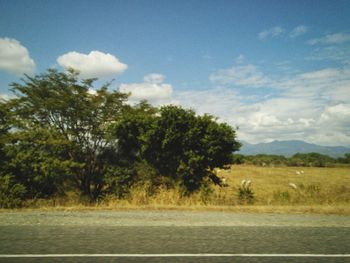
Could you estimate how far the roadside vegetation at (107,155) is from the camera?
493 inches

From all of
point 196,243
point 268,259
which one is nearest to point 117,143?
point 196,243

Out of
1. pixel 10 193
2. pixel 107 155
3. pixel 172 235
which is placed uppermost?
pixel 107 155

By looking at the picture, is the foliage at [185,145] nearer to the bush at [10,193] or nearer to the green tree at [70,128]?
the green tree at [70,128]

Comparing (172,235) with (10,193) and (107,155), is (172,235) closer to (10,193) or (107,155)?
(10,193)

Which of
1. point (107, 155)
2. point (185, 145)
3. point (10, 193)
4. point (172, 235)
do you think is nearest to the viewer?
point (172, 235)

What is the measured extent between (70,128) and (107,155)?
2.41m

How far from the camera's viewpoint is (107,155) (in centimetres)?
1552

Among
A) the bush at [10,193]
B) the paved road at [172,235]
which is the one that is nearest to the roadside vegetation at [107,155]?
the bush at [10,193]

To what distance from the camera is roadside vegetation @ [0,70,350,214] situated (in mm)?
12531

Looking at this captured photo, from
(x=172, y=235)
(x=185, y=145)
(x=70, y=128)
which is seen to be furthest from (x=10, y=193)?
(x=172, y=235)

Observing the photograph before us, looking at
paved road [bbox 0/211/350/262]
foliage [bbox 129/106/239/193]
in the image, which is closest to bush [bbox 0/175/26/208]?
paved road [bbox 0/211/350/262]

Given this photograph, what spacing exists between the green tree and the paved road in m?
5.71

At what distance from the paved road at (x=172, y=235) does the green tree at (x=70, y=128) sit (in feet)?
18.7

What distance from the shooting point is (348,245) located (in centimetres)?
570
